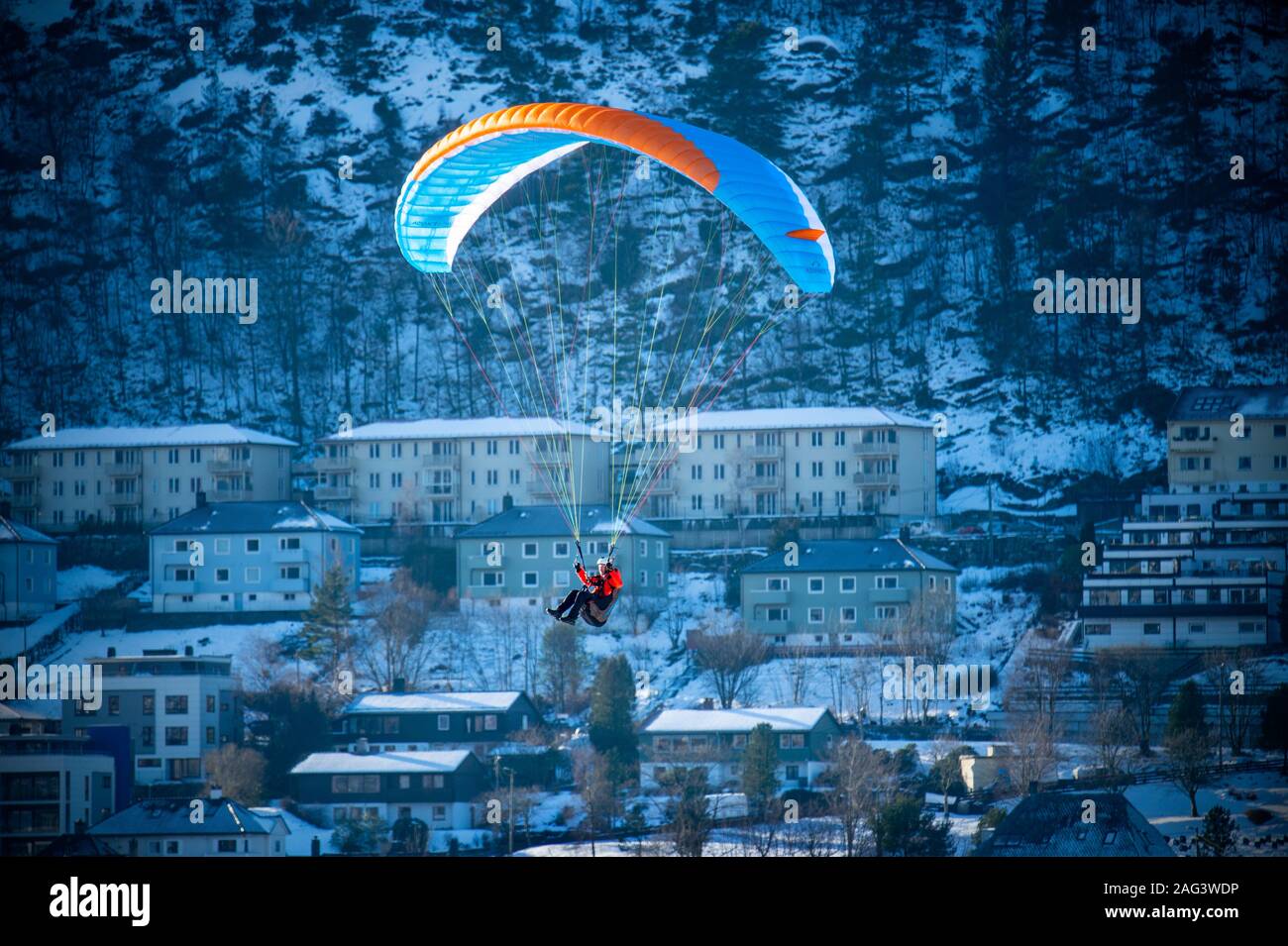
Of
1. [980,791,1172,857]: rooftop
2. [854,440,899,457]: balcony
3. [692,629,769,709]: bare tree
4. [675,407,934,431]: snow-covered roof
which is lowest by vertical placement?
[980,791,1172,857]: rooftop

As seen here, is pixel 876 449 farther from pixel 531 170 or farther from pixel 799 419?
pixel 531 170

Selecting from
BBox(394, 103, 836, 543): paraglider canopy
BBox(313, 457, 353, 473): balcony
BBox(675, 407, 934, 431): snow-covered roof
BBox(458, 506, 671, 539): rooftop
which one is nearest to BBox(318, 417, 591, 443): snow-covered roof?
BBox(394, 103, 836, 543): paraglider canopy

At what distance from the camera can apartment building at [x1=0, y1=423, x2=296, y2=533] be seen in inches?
2921

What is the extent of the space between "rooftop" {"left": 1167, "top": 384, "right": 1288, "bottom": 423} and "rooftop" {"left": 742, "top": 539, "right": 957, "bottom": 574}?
568 inches

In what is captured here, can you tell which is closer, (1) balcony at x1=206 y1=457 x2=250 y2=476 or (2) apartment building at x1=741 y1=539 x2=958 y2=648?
(2) apartment building at x1=741 y1=539 x2=958 y2=648

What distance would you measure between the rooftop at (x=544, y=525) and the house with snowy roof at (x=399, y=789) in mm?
15044

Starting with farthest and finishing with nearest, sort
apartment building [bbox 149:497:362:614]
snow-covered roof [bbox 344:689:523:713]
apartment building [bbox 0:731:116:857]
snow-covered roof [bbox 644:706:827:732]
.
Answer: apartment building [bbox 149:497:362:614]
snow-covered roof [bbox 344:689:523:713]
snow-covered roof [bbox 644:706:827:732]
apartment building [bbox 0:731:116:857]

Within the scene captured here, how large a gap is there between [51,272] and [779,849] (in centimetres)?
6401

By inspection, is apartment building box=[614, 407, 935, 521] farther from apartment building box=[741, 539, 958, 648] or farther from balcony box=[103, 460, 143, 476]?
balcony box=[103, 460, 143, 476]
